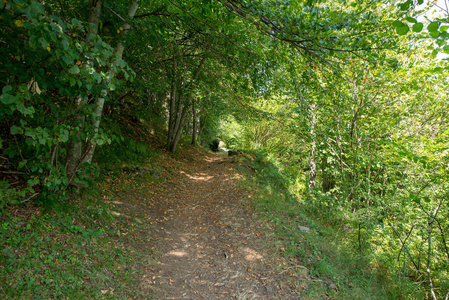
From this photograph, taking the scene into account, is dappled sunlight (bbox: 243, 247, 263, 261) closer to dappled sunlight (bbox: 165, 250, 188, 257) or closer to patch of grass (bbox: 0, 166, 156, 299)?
dappled sunlight (bbox: 165, 250, 188, 257)

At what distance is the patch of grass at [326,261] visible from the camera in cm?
416

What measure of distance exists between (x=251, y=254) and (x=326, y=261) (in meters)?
1.54

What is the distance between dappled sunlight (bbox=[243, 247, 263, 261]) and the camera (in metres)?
4.76

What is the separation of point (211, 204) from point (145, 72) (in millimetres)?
5056

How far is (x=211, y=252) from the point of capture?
16.6 ft

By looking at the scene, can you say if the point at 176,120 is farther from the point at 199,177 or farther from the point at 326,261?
the point at 326,261

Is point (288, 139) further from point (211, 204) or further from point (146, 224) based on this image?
point (146, 224)

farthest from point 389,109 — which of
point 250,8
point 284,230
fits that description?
point 250,8

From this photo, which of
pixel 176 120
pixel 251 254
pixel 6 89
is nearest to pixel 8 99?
pixel 6 89

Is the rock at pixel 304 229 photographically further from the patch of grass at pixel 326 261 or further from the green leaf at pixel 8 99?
the green leaf at pixel 8 99

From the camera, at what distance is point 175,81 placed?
32.9 ft

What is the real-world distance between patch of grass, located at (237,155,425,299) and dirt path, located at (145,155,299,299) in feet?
1.21

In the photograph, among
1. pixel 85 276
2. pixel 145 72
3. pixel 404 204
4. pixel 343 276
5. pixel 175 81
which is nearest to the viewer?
pixel 85 276

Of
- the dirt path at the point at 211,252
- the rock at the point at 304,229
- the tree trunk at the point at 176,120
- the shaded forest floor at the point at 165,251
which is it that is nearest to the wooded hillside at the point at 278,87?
the tree trunk at the point at 176,120
